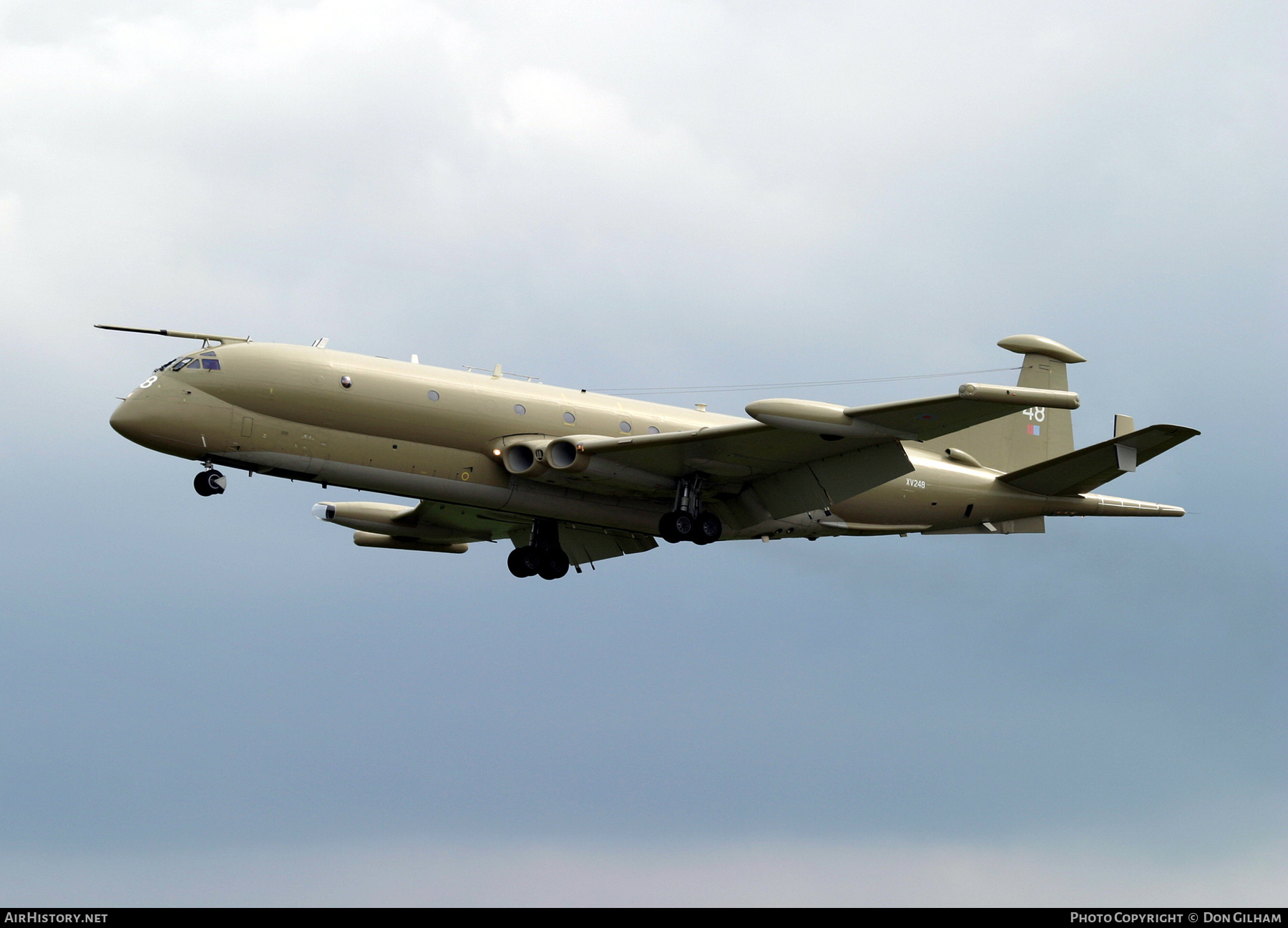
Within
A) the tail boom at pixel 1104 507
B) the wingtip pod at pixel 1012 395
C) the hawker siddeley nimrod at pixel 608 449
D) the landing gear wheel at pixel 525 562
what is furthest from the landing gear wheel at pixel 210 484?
the tail boom at pixel 1104 507

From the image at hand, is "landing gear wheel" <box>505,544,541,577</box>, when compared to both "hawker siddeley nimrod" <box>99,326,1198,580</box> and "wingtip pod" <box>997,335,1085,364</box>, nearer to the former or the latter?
"hawker siddeley nimrod" <box>99,326,1198,580</box>

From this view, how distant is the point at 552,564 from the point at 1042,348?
1322cm

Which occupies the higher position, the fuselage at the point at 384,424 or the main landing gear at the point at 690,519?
the fuselage at the point at 384,424

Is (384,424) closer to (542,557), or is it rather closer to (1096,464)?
(542,557)

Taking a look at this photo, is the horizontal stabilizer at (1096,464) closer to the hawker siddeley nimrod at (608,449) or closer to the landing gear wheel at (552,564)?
the hawker siddeley nimrod at (608,449)

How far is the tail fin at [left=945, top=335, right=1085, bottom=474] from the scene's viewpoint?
35.7 m

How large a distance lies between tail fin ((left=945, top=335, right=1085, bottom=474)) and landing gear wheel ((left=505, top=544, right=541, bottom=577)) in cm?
1041

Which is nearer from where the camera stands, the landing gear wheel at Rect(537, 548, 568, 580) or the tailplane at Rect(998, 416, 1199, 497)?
the tailplane at Rect(998, 416, 1199, 497)

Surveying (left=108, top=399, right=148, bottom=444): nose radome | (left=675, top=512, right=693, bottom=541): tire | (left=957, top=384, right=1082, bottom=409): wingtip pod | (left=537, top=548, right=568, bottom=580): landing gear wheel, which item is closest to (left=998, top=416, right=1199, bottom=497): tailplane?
(left=957, top=384, right=1082, bottom=409): wingtip pod

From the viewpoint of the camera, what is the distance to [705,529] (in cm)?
3106

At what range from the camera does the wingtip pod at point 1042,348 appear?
36438 millimetres

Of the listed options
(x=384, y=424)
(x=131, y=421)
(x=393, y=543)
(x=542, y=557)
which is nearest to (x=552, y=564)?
(x=542, y=557)

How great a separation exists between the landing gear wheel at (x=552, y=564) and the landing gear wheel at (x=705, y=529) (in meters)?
4.84
